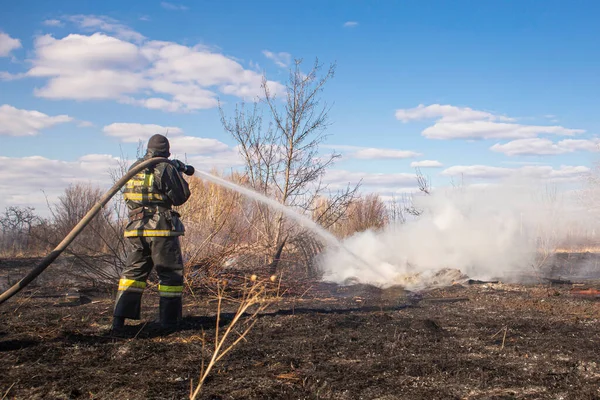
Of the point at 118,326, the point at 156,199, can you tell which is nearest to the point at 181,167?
the point at 156,199

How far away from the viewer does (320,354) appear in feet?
14.9

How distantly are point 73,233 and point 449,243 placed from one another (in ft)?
34.1

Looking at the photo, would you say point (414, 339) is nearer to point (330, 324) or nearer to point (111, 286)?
point (330, 324)

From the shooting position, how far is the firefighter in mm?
5574

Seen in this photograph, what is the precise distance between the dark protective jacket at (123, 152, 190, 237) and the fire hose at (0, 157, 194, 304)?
0.49ft

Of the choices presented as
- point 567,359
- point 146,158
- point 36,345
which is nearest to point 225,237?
point 146,158

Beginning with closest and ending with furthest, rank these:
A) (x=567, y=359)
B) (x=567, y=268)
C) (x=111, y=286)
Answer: (x=567, y=359)
(x=111, y=286)
(x=567, y=268)

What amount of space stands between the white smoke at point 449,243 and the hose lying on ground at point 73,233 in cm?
736

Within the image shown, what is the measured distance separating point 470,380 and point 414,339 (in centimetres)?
135

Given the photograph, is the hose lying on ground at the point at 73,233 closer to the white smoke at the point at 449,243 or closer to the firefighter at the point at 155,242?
the firefighter at the point at 155,242

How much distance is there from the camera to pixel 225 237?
965 cm

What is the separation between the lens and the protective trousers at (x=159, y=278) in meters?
5.55

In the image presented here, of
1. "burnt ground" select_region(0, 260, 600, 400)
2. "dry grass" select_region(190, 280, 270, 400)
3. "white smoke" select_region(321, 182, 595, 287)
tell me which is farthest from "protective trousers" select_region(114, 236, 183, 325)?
"white smoke" select_region(321, 182, 595, 287)

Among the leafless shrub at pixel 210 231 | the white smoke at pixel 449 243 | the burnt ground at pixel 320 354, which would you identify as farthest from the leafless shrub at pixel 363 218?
the burnt ground at pixel 320 354
